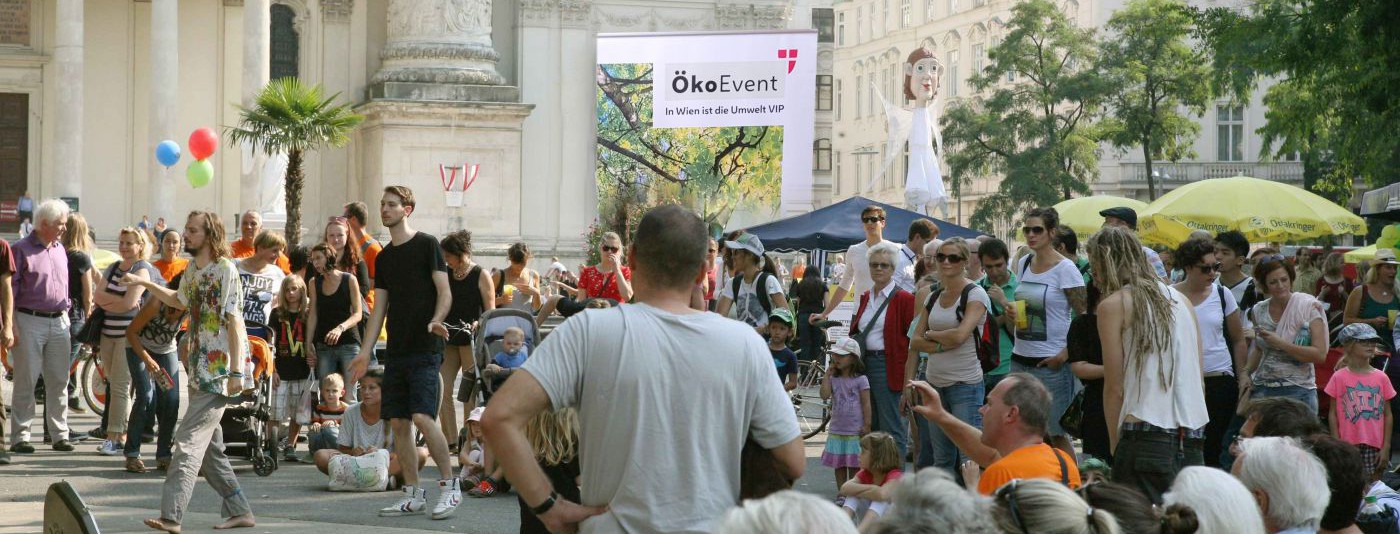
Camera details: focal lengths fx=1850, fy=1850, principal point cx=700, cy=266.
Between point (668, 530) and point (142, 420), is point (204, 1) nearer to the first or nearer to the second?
point (142, 420)

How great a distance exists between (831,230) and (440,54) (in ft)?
46.0

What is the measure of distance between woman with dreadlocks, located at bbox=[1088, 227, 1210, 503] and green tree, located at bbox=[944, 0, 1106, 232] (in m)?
46.4

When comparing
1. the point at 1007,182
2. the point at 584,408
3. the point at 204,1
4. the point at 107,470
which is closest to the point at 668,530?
the point at 584,408

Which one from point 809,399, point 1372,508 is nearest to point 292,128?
point 809,399

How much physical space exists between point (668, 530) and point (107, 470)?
30.3 ft

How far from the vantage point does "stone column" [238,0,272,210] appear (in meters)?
33.4

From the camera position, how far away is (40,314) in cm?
1334

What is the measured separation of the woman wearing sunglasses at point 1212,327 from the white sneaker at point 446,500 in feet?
14.0

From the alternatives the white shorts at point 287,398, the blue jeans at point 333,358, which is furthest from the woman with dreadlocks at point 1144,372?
the white shorts at point 287,398

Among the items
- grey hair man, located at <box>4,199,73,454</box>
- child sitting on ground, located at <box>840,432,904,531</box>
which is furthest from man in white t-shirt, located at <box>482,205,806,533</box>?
grey hair man, located at <box>4,199,73,454</box>

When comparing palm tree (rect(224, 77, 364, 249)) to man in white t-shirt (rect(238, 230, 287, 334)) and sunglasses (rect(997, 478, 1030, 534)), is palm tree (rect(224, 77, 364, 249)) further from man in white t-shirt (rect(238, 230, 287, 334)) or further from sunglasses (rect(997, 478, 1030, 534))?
sunglasses (rect(997, 478, 1030, 534))

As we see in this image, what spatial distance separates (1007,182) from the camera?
55.1 metres

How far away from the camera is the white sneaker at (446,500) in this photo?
10766 millimetres

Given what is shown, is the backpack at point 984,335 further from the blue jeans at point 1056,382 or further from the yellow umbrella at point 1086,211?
the yellow umbrella at point 1086,211
